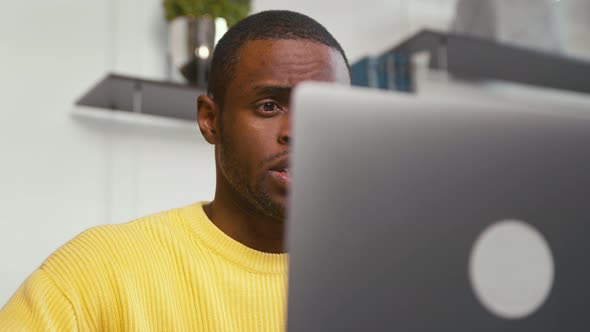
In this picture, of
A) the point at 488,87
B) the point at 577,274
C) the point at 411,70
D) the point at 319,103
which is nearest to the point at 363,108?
the point at 319,103

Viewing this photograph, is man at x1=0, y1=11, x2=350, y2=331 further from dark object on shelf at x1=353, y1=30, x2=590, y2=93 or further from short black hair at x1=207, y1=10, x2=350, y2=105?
dark object on shelf at x1=353, y1=30, x2=590, y2=93

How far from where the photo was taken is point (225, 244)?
1.00 m

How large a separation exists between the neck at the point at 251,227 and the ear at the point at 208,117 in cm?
14

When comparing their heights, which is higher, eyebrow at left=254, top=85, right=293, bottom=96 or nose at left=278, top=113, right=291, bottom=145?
eyebrow at left=254, top=85, right=293, bottom=96

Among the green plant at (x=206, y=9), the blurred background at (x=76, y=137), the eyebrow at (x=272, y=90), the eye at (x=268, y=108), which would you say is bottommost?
the blurred background at (x=76, y=137)

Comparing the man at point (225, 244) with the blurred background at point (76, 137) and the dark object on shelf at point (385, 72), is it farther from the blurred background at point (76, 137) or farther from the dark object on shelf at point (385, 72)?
the dark object on shelf at point (385, 72)

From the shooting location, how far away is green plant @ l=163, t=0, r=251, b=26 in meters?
1.99

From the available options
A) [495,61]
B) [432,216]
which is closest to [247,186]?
[432,216]

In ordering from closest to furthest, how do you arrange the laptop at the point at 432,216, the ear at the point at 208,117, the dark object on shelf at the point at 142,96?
the laptop at the point at 432,216
the ear at the point at 208,117
the dark object on shelf at the point at 142,96

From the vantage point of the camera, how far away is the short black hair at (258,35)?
102cm

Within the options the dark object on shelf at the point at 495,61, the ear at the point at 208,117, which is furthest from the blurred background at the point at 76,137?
the ear at the point at 208,117

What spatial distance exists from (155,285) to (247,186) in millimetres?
197

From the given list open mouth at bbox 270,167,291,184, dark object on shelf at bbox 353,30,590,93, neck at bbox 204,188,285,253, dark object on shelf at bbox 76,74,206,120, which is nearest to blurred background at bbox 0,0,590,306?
dark object on shelf at bbox 76,74,206,120

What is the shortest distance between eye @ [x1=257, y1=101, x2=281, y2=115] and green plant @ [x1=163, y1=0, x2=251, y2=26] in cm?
106
